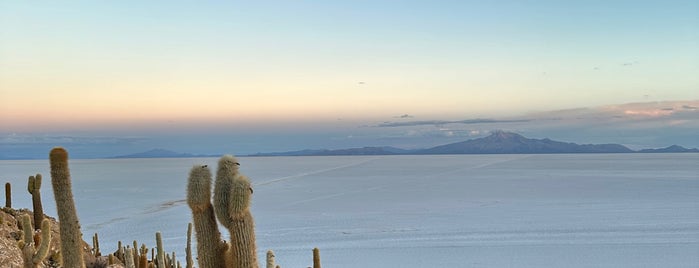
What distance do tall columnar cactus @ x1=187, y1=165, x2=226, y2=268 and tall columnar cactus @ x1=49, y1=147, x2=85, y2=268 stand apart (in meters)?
1.29

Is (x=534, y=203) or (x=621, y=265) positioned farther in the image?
(x=534, y=203)

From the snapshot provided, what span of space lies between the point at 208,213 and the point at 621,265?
74.1ft

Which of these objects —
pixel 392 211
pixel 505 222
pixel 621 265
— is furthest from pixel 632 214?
pixel 621 265

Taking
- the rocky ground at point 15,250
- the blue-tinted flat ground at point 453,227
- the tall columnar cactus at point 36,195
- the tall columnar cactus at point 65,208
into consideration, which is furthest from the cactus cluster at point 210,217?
the blue-tinted flat ground at point 453,227

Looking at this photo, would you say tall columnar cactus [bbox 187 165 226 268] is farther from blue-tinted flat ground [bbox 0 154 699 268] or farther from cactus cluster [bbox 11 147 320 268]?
blue-tinted flat ground [bbox 0 154 699 268]

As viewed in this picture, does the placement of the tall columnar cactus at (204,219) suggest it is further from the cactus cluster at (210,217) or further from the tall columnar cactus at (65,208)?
the tall columnar cactus at (65,208)

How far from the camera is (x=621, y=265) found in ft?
81.5

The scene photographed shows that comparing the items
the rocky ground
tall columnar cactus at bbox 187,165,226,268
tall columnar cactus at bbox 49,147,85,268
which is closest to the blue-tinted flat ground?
the rocky ground

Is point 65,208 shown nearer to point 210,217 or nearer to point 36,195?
point 210,217

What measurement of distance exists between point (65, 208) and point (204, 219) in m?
1.46

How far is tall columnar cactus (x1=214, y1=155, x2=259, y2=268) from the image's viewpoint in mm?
5848

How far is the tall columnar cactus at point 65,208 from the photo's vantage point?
6281 millimetres

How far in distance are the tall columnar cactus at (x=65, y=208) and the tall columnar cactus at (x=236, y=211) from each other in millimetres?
1581

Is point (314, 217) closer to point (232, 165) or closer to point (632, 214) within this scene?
point (632, 214)
